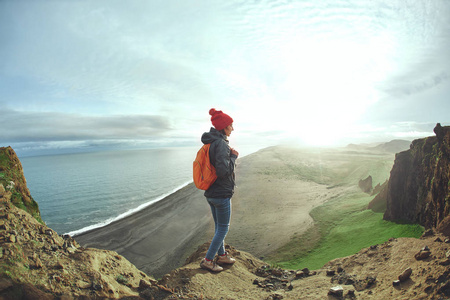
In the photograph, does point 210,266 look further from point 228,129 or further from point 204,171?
point 228,129

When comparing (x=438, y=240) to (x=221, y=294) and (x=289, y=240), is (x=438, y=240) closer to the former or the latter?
(x=221, y=294)

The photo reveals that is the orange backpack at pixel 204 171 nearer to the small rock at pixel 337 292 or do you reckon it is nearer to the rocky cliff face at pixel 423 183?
the small rock at pixel 337 292

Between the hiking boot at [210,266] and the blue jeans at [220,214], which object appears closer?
the blue jeans at [220,214]

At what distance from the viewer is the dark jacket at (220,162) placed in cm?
417

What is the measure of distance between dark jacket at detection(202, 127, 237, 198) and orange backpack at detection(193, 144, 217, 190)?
3.4 inches

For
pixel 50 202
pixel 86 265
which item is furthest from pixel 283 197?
pixel 50 202

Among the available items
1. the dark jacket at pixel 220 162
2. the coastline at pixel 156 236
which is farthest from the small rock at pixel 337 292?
the coastline at pixel 156 236

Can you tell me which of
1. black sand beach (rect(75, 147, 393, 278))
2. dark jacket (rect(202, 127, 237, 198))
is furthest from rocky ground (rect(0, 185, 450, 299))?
black sand beach (rect(75, 147, 393, 278))

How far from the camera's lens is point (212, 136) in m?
4.47

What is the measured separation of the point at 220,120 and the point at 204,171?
1.13 meters

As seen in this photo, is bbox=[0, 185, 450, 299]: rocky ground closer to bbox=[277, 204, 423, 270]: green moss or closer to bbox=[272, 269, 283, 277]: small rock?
bbox=[272, 269, 283, 277]: small rock

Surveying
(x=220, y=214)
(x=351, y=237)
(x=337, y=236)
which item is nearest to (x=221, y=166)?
(x=220, y=214)

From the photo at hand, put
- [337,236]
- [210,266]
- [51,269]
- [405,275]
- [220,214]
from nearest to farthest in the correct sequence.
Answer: [405,275] → [51,269] → [220,214] → [210,266] → [337,236]

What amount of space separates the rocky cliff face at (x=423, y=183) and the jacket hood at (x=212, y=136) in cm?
532
